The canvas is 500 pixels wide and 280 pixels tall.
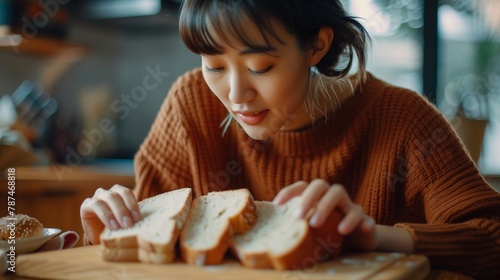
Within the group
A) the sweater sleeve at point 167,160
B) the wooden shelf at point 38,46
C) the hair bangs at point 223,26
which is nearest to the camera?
the hair bangs at point 223,26

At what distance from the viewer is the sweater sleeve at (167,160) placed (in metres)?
1.39

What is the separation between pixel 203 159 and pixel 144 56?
217cm

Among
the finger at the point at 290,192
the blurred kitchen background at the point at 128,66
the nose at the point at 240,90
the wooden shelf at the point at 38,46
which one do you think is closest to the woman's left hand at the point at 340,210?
the finger at the point at 290,192

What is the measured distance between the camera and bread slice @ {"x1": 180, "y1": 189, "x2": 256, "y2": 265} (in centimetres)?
77

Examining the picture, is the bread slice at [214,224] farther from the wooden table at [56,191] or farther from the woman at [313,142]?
the wooden table at [56,191]

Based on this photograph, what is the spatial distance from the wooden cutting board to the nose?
32 centimetres

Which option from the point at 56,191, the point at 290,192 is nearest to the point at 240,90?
the point at 290,192

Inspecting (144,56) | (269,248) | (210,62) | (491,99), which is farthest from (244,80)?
(144,56)

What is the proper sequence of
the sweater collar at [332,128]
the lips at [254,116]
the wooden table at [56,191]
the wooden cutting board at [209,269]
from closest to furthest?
the wooden cutting board at [209,269], the lips at [254,116], the sweater collar at [332,128], the wooden table at [56,191]

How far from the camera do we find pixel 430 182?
3.76 feet

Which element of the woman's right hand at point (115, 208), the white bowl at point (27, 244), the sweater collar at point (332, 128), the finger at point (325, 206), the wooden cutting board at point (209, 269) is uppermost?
the sweater collar at point (332, 128)

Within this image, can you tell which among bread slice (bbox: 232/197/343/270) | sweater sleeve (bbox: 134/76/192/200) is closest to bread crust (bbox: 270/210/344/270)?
bread slice (bbox: 232/197/343/270)

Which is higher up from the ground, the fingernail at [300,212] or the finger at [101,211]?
the fingernail at [300,212]

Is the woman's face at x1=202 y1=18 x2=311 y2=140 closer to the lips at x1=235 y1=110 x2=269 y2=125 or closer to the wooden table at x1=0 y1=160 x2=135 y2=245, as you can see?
the lips at x1=235 y1=110 x2=269 y2=125
